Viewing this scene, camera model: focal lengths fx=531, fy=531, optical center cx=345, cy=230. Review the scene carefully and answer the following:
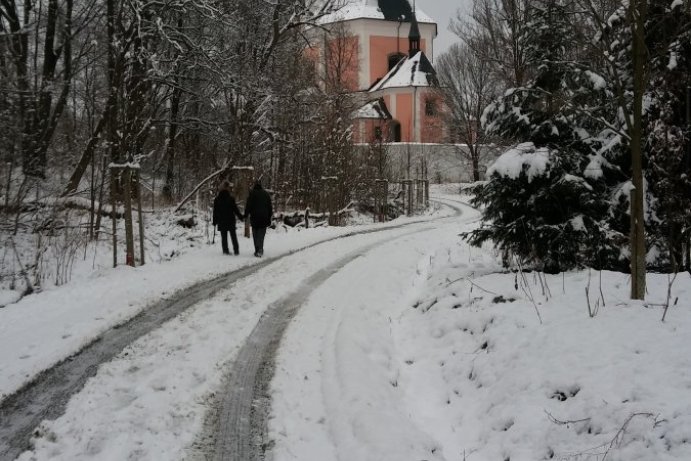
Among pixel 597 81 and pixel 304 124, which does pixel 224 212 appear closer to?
pixel 597 81

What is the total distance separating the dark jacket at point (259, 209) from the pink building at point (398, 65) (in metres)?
35.4

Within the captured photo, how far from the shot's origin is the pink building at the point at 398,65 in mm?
52469

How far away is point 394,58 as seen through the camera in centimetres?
5906

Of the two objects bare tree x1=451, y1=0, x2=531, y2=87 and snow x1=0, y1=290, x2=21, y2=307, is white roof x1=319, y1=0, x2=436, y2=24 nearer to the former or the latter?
bare tree x1=451, y1=0, x2=531, y2=87

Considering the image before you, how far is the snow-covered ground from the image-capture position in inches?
160

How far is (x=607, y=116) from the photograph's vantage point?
8.88 meters

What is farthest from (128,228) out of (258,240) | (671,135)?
(671,135)

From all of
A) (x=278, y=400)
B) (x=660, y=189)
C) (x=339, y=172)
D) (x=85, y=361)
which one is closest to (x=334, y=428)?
(x=278, y=400)

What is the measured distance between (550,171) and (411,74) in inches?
1888

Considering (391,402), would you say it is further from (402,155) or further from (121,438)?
(402,155)

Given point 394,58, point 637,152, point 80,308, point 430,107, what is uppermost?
point 394,58

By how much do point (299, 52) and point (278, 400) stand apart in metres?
23.0

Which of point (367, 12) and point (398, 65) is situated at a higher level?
point (367, 12)

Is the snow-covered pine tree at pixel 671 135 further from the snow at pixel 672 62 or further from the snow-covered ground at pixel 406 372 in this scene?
the snow-covered ground at pixel 406 372
